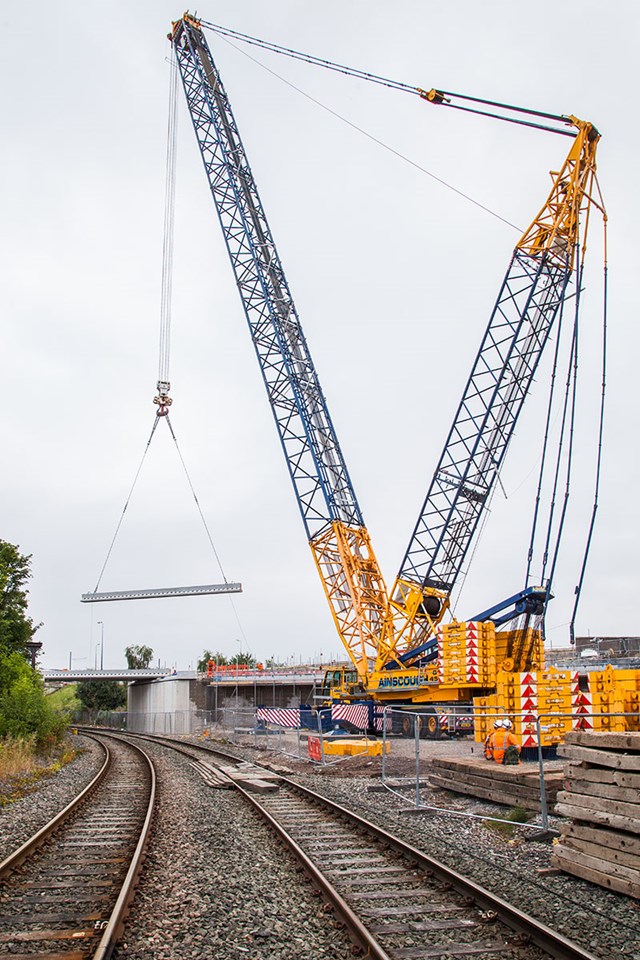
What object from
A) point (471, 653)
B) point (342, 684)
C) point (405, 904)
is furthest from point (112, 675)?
point (405, 904)

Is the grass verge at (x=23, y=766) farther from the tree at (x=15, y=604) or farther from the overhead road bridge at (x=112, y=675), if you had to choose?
the overhead road bridge at (x=112, y=675)

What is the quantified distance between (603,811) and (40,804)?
11.3 m

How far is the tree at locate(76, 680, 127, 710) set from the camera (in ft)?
323

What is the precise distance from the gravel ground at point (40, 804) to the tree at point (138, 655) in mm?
132099

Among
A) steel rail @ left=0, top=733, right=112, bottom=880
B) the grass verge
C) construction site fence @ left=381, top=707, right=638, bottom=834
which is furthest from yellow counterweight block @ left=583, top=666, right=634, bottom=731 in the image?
the grass verge

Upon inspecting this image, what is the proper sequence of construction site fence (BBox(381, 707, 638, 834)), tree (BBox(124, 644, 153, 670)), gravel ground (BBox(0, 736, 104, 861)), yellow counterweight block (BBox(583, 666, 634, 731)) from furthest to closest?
tree (BBox(124, 644, 153, 670)), yellow counterweight block (BBox(583, 666, 634, 731)), gravel ground (BBox(0, 736, 104, 861)), construction site fence (BBox(381, 707, 638, 834))

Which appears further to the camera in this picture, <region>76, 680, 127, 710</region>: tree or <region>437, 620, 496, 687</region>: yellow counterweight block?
<region>76, 680, 127, 710</region>: tree

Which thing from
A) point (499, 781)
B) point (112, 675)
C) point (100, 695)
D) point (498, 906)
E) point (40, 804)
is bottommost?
point (100, 695)

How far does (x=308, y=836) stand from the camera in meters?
10.9

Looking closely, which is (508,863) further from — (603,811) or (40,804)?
(40,804)

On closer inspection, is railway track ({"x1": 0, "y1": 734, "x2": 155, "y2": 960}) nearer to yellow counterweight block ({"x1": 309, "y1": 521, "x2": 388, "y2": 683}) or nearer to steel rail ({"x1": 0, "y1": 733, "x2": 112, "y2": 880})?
steel rail ({"x1": 0, "y1": 733, "x2": 112, "y2": 880})

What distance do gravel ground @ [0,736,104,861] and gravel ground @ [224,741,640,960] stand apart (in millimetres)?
5197

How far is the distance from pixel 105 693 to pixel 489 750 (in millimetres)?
88889

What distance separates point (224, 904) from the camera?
24.7 ft
